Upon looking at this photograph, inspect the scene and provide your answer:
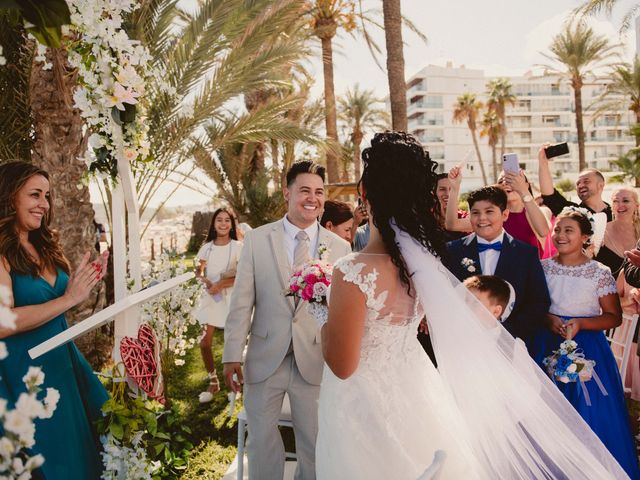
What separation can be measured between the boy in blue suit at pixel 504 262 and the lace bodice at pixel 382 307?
1385mm

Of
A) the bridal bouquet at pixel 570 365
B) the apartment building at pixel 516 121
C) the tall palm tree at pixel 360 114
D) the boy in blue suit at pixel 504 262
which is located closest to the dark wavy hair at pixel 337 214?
the boy in blue suit at pixel 504 262

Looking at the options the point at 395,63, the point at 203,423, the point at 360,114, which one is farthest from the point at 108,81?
the point at 360,114

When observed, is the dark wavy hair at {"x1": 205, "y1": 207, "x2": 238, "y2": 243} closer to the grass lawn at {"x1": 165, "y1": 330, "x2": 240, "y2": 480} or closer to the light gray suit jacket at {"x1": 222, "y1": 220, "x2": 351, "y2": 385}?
the grass lawn at {"x1": 165, "y1": 330, "x2": 240, "y2": 480}

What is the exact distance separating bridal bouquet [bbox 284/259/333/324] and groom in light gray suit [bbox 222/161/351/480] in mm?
741

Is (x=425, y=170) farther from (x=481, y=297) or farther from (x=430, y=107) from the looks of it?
(x=430, y=107)

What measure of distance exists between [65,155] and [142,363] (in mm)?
4942

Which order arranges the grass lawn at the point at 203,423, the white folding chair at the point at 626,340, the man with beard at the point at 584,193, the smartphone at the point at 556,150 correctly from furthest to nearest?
the man with beard at the point at 584,193 < the smartphone at the point at 556,150 < the white folding chair at the point at 626,340 < the grass lawn at the point at 203,423

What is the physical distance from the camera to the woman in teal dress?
8.19 feet

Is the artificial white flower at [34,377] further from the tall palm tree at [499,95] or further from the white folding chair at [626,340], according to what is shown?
the tall palm tree at [499,95]

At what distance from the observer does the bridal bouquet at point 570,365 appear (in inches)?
134

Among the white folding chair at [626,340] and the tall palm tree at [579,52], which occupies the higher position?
the tall palm tree at [579,52]

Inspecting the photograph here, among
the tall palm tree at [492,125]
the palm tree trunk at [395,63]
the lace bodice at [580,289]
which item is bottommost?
the lace bodice at [580,289]

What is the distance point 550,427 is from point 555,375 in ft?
4.73

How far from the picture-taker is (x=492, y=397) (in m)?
2.16
